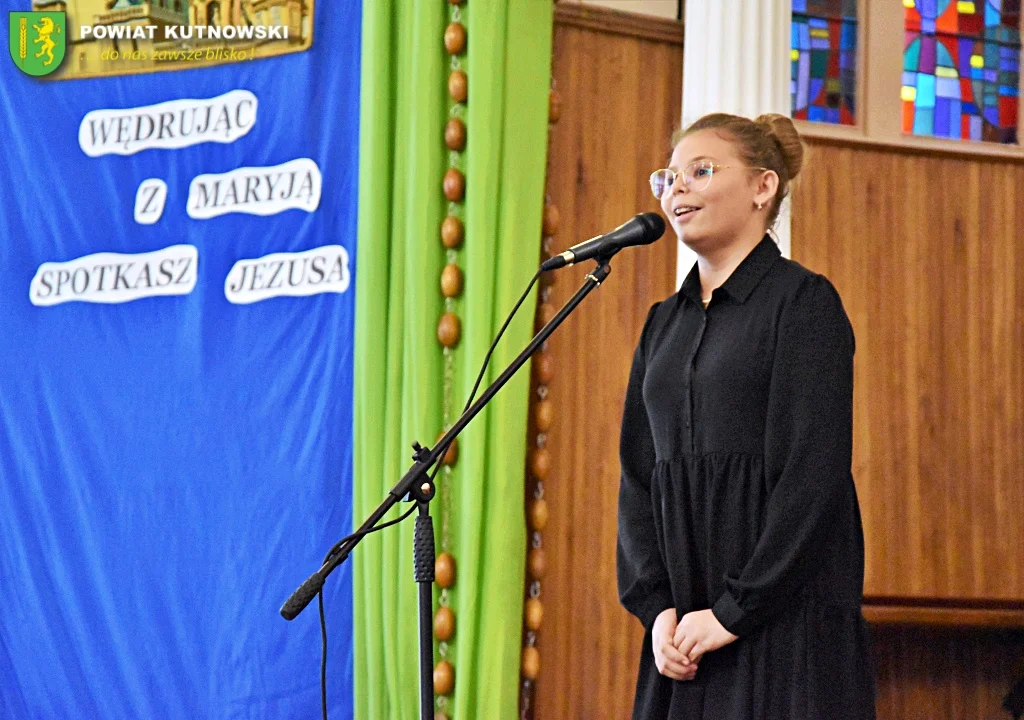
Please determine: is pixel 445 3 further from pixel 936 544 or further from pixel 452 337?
pixel 936 544

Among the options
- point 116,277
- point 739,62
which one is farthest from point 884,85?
point 116,277

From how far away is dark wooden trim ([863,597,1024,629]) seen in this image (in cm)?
384

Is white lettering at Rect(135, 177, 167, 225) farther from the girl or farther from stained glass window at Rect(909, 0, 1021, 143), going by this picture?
stained glass window at Rect(909, 0, 1021, 143)

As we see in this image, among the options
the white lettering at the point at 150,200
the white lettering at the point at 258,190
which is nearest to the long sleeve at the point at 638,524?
the white lettering at the point at 258,190

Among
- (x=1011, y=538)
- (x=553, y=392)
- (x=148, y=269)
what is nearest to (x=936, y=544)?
(x=1011, y=538)

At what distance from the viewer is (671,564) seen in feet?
6.47

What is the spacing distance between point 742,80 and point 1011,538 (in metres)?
1.91

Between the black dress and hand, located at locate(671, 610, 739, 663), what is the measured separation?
2 cm

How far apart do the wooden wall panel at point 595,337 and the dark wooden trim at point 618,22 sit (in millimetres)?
15

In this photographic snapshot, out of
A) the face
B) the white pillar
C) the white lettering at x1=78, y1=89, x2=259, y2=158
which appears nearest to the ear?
the face

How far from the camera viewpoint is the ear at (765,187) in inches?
81.7

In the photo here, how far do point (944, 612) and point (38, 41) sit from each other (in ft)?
11.1

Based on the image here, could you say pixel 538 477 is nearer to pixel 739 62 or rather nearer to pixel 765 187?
pixel 739 62

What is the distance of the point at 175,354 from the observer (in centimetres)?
360
